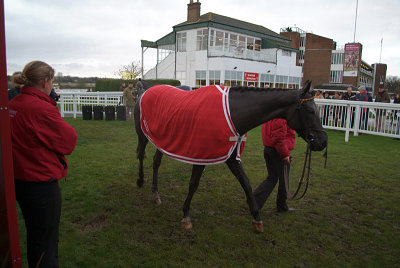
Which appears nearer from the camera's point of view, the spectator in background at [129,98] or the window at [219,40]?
the spectator in background at [129,98]

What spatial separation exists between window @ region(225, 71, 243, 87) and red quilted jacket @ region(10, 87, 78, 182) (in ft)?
82.2

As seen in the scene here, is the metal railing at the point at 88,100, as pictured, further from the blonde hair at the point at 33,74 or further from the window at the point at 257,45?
the window at the point at 257,45

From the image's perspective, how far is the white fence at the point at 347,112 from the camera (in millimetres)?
9938

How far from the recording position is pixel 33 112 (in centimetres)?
206

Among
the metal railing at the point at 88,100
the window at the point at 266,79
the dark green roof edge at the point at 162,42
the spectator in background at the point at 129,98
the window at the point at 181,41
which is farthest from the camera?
the window at the point at 266,79

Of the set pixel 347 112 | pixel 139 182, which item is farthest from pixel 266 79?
pixel 139 182

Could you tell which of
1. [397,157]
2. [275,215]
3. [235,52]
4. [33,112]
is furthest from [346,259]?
[235,52]

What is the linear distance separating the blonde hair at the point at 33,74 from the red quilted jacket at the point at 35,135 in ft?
0.19

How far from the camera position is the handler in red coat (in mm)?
3779

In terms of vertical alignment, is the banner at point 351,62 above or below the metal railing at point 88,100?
above

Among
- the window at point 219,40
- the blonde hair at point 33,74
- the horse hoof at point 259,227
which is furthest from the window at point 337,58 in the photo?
the blonde hair at point 33,74

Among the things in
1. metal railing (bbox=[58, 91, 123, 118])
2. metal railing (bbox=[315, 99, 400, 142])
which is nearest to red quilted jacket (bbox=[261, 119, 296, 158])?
metal railing (bbox=[315, 99, 400, 142])

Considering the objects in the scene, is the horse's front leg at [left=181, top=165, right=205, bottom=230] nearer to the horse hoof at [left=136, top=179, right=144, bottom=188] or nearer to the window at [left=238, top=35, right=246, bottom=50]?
the horse hoof at [left=136, top=179, right=144, bottom=188]

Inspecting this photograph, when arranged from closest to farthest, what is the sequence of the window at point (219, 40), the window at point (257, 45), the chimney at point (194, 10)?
the window at point (219, 40), the chimney at point (194, 10), the window at point (257, 45)
